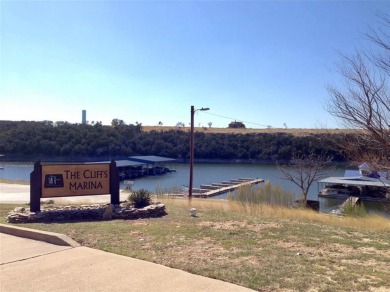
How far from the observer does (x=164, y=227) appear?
8938 millimetres

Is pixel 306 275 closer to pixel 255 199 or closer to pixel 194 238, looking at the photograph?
pixel 194 238

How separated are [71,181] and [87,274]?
7.01 m

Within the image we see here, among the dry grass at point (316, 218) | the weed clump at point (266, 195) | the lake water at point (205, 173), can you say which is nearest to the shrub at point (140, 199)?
the dry grass at point (316, 218)

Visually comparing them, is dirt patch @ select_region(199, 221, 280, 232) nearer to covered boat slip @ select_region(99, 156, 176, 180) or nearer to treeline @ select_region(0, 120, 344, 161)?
treeline @ select_region(0, 120, 344, 161)

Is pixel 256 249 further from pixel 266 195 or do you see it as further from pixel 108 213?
pixel 266 195

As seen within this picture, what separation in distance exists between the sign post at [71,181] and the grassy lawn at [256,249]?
2.25m

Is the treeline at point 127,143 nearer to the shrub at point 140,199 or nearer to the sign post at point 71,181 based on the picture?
the shrub at point 140,199

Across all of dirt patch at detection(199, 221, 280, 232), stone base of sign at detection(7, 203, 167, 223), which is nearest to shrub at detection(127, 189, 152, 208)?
stone base of sign at detection(7, 203, 167, 223)

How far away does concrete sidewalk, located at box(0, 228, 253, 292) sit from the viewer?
491cm

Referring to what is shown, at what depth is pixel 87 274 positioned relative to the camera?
541cm

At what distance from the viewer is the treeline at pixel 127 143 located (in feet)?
245

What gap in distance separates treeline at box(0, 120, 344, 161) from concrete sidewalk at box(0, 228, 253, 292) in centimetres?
5426

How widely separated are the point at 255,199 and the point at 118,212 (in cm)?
841

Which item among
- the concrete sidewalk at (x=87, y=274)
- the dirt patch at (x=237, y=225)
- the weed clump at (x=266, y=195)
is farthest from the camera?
the weed clump at (x=266, y=195)
